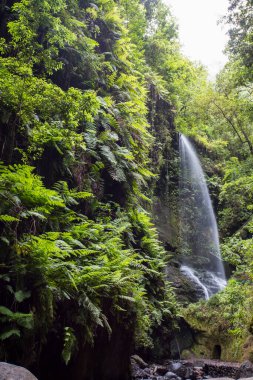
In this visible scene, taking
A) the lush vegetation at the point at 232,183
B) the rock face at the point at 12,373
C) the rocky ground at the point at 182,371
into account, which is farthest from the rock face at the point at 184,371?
the rock face at the point at 12,373

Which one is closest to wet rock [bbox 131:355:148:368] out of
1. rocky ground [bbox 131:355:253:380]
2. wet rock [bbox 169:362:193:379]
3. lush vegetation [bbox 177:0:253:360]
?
rocky ground [bbox 131:355:253:380]

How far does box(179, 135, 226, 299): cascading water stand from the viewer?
16391mm

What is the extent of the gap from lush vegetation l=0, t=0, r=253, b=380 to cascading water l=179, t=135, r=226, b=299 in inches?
53.4

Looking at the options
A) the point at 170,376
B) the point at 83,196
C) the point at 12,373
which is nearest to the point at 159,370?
the point at 170,376

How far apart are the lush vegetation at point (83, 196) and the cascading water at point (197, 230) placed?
4.45 feet

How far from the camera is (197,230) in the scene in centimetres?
1877

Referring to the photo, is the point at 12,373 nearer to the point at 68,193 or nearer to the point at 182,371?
the point at 68,193

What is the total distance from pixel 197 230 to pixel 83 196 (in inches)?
525

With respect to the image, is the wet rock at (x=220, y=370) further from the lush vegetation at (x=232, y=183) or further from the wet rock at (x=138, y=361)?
the wet rock at (x=138, y=361)

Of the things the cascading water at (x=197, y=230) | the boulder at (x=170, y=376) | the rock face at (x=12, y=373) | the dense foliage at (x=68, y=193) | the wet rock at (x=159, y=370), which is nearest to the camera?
the rock face at (x=12, y=373)

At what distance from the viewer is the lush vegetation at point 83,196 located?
439 cm

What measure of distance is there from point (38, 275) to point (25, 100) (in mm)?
2784

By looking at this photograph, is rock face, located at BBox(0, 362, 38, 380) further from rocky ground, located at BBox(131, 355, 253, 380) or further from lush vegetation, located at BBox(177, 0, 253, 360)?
lush vegetation, located at BBox(177, 0, 253, 360)

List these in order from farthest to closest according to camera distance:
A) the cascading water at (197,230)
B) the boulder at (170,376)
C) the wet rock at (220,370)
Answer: the cascading water at (197,230) < the wet rock at (220,370) < the boulder at (170,376)
